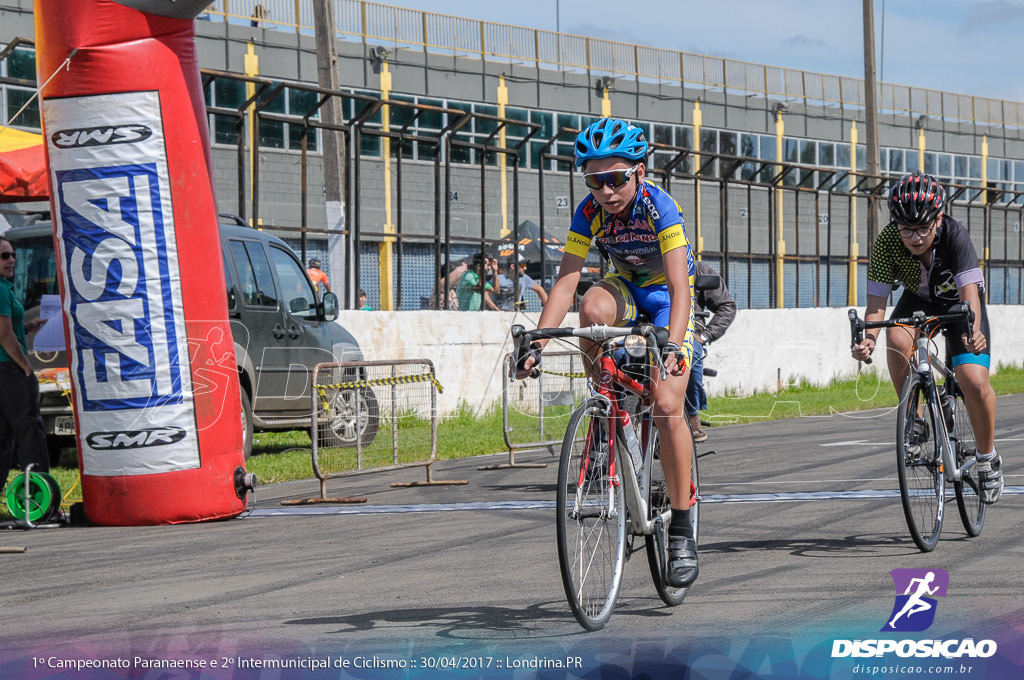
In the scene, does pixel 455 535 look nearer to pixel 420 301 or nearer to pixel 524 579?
pixel 524 579

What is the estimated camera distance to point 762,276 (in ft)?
90.9

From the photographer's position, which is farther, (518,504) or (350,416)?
(350,416)

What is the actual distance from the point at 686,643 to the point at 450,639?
0.90 metres

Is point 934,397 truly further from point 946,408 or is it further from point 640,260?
point 640,260

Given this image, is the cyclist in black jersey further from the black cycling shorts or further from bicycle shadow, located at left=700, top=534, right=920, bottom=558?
bicycle shadow, located at left=700, top=534, right=920, bottom=558

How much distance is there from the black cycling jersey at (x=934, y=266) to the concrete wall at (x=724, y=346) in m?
8.22

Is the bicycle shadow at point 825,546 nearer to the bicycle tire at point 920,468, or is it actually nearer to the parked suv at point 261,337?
the bicycle tire at point 920,468

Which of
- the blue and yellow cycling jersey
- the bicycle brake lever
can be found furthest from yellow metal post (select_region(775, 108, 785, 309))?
the blue and yellow cycling jersey

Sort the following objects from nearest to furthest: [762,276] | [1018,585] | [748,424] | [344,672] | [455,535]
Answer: [344,672], [1018,585], [455,535], [748,424], [762,276]

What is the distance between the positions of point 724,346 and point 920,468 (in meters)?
14.9

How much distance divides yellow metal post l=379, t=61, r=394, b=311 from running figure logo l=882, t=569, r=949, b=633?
1140cm

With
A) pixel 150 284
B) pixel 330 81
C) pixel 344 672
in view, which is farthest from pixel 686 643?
pixel 330 81

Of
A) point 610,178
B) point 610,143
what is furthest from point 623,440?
point 610,143

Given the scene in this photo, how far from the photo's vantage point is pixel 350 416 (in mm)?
11070
